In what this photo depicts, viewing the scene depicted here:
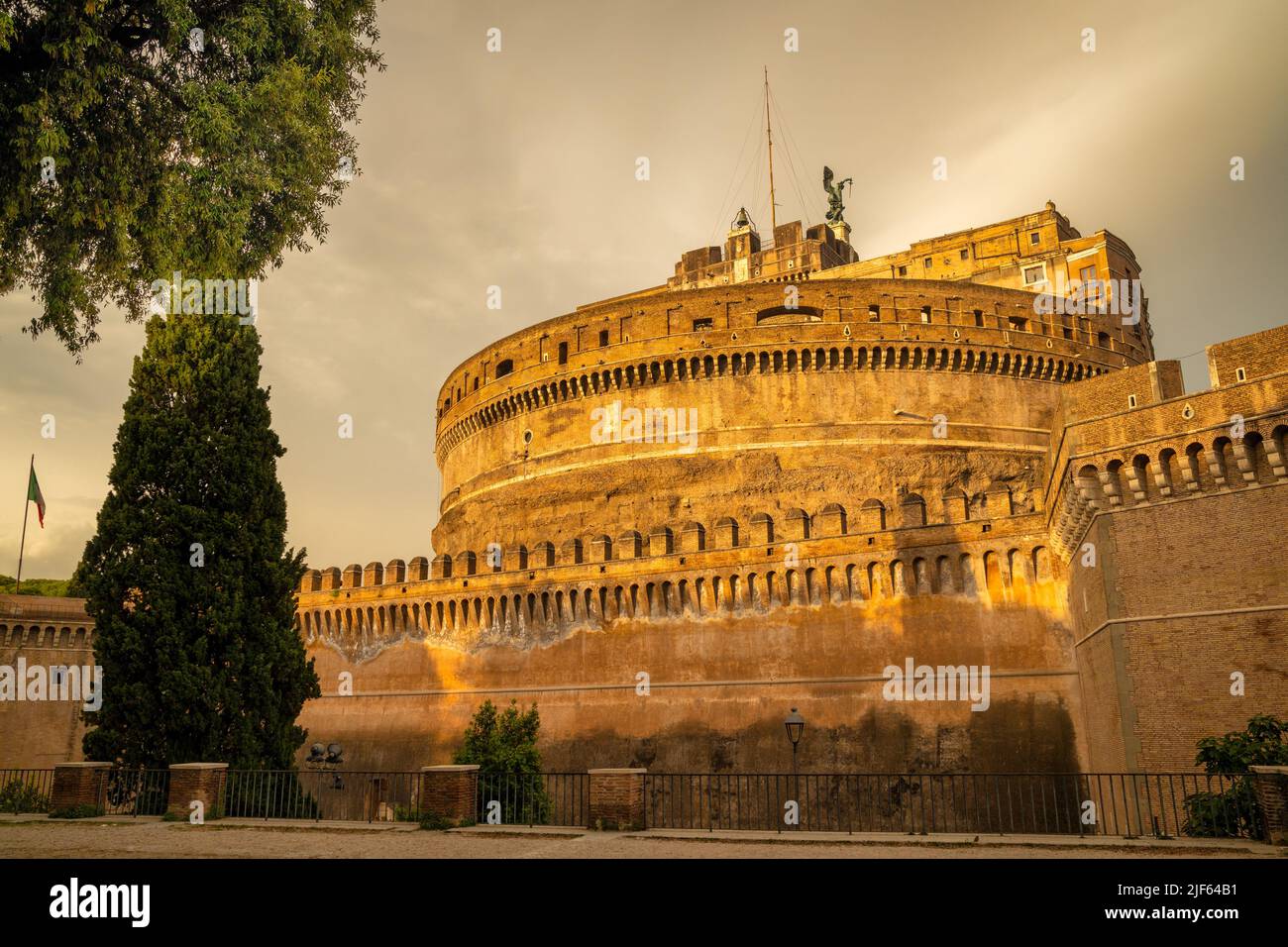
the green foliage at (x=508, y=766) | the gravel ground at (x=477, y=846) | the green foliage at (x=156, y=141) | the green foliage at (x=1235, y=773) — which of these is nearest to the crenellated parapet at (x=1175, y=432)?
Answer: the green foliage at (x=1235, y=773)

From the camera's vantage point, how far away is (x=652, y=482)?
31.6m

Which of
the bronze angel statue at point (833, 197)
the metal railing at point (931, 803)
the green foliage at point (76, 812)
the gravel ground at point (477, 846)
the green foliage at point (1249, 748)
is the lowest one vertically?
the metal railing at point (931, 803)

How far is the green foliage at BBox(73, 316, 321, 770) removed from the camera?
57.8 feet

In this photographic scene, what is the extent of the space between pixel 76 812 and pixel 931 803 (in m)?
15.3

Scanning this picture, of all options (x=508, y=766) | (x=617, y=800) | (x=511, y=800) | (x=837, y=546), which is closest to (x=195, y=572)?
(x=508, y=766)

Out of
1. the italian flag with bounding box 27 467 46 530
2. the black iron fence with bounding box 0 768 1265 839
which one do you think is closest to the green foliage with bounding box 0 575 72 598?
the italian flag with bounding box 27 467 46 530

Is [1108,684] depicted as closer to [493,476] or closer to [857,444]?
[857,444]

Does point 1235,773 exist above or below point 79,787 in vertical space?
below

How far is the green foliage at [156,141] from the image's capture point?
37.0 ft

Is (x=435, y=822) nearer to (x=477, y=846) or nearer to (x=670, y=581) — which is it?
(x=477, y=846)

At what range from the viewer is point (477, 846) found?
40.1ft

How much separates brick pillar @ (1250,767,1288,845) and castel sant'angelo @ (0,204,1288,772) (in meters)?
2.92

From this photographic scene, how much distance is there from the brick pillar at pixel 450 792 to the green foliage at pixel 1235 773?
10.0 metres

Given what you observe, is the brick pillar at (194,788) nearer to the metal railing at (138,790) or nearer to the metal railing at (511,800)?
the metal railing at (138,790)
